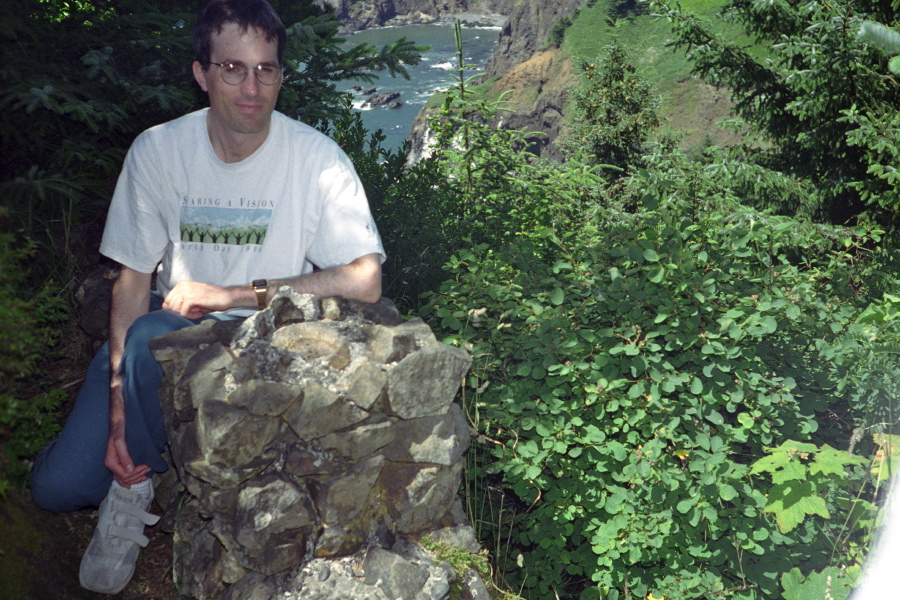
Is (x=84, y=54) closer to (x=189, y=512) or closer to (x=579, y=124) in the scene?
(x=189, y=512)

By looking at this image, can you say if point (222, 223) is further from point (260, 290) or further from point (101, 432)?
point (101, 432)

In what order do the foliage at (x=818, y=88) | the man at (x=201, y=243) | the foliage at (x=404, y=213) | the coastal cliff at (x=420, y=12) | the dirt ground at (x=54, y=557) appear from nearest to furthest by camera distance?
the dirt ground at (x=54, y=557)
the man at (x=201, y=243)
the foliage at (x=404, y=213)
the foliage at (x=818, y=88)
the coastal cliff at (x=420, y=12)

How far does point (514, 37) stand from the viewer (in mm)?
64500

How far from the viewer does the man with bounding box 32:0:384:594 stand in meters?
2.50

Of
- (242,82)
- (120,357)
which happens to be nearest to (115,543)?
(120,357)

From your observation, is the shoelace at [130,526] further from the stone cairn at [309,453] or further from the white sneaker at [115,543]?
the stone cairn at [309,453]

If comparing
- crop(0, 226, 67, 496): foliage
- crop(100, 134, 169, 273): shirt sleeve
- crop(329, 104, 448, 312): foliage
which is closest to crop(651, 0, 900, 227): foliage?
crop(329, 104, 448, 312): foliage

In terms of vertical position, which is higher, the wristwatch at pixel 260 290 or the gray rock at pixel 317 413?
the wristwatch at pixel 260 290

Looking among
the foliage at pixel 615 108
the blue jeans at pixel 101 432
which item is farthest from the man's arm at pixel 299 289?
the foliage at pixel 615 108

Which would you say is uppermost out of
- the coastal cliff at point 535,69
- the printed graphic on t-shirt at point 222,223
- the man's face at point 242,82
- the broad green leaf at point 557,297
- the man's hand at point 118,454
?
the man's face at point 242,82

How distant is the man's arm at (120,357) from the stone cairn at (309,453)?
0.17 meters

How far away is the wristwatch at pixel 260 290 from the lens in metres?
2.69

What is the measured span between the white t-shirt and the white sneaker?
90 cm

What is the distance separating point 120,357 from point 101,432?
0.29 meters
